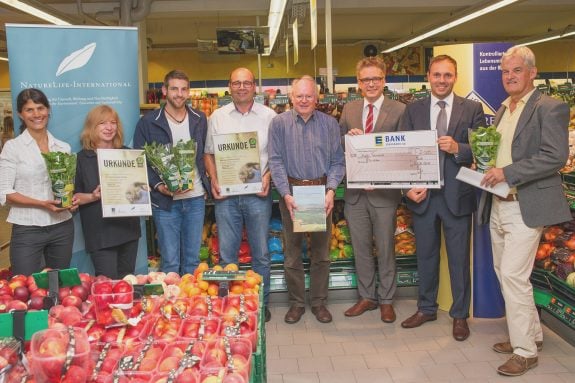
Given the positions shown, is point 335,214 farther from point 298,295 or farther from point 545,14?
point 545,14

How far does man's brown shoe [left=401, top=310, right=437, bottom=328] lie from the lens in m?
4.56

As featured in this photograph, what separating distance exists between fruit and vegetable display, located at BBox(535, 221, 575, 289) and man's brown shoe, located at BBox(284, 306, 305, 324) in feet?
6.36

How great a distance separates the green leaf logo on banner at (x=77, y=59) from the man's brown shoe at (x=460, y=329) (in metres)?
3.41

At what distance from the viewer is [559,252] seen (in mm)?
4430

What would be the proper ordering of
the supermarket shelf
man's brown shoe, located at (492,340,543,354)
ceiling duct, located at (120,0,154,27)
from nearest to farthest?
man's brown shoe, located at (492,340,543,354) → the supermarket shelf → ceiling duct, located at (120,0,154,27)

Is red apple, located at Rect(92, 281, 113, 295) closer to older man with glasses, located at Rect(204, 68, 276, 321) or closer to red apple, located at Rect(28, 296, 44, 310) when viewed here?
red apple, located at Rect(28, 296, 44, 310)

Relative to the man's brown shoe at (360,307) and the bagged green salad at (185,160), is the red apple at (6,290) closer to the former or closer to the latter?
the bagged green salad at (185,160)

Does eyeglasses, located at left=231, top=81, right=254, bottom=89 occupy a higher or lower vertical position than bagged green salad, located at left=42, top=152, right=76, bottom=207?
higher

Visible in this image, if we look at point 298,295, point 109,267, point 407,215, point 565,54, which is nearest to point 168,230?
point 109,267

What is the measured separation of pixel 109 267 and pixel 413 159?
2266 mm

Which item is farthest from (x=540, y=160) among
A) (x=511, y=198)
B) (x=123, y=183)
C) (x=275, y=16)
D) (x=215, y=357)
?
(x=275, y=16)

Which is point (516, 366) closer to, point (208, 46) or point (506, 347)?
point (506, 347)

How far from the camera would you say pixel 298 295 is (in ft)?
15.9

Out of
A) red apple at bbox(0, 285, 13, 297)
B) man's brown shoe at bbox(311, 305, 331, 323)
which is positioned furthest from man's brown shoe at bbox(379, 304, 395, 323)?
red apple at bbox(0, 285, 13, 297)
